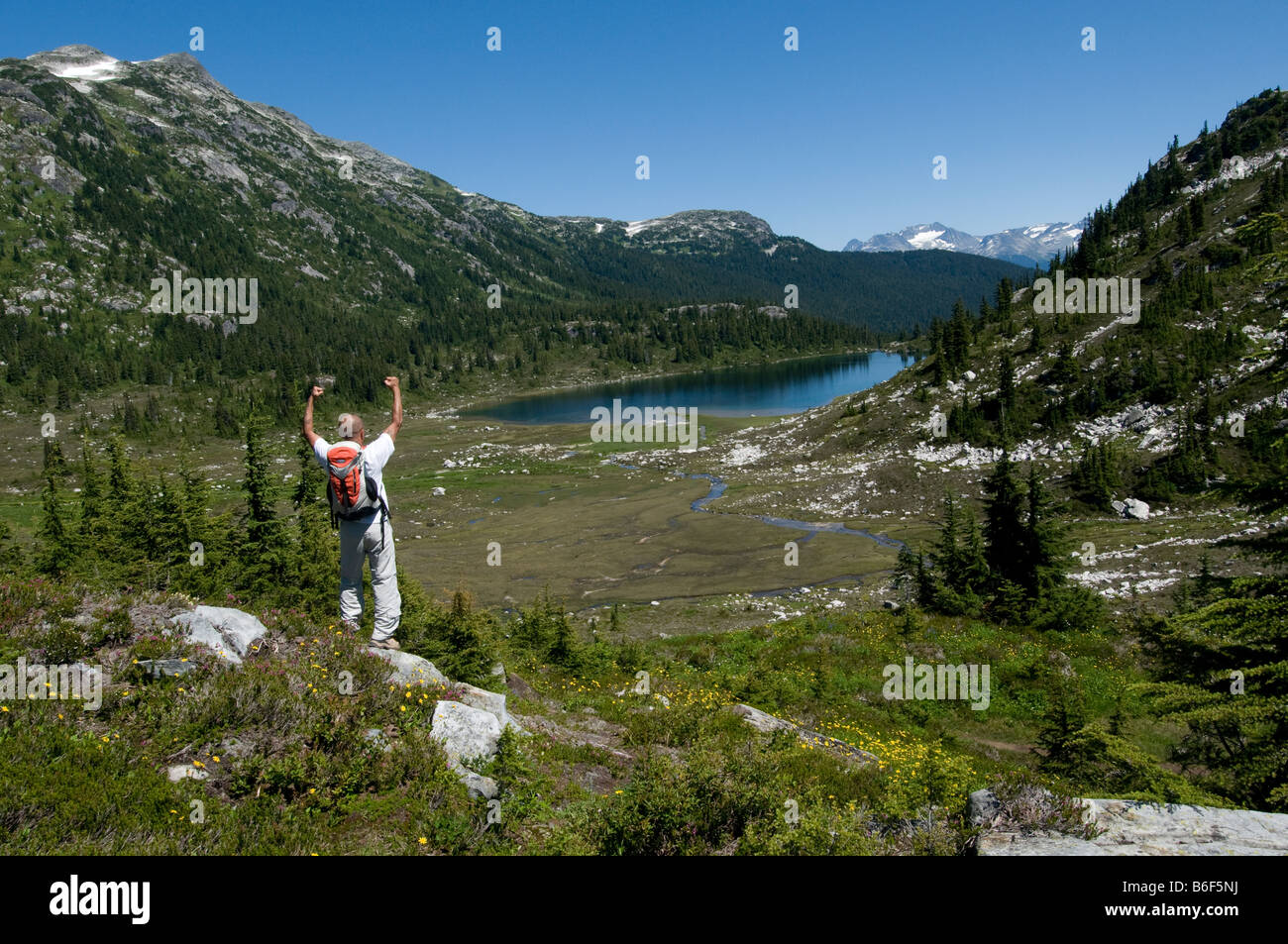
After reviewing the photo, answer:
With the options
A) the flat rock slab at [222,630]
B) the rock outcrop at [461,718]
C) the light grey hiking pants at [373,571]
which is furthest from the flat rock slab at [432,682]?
the flat rock slab at [222,630]

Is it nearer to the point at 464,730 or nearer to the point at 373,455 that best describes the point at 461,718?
the point at 464,730

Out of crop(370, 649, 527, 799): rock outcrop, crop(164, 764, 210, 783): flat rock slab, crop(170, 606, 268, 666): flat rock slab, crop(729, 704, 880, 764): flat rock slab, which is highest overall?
crop(170, 606, 268, 666): flat rock slab

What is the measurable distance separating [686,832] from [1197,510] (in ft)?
183

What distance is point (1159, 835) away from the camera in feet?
21.4

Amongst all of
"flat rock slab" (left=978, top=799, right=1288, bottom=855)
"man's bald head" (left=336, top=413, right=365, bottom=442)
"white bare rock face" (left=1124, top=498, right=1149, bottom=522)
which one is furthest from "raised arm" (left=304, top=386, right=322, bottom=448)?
"white bare rock face" (left=1124, top=498, right=1149, bottom=522)

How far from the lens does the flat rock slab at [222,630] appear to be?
9734 millimetres

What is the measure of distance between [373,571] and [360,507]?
4.56 feet

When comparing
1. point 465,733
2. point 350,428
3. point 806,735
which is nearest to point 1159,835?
point 465,733

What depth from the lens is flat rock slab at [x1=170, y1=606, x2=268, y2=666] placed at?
31.9 ft

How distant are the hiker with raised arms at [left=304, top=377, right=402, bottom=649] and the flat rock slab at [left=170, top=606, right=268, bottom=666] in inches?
55.5

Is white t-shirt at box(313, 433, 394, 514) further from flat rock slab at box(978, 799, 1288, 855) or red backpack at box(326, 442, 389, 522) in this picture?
flat rock slab at box(978, 799, 1288, 855)

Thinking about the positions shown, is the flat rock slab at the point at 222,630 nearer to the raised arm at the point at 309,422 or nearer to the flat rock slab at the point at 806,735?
the raised arm at the point at 309,422

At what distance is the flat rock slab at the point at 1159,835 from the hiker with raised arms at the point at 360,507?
8.88 meters
